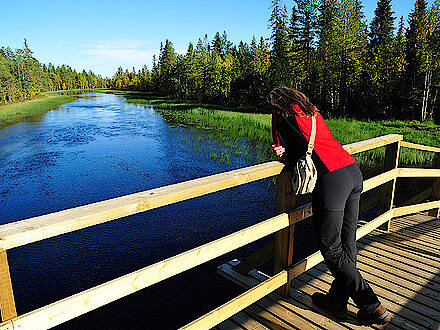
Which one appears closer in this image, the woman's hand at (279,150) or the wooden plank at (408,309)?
the woman's hand at (279,150)

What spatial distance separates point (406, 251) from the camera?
4105 millimetres

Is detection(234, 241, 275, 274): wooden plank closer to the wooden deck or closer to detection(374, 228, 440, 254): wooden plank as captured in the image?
the wooden deck

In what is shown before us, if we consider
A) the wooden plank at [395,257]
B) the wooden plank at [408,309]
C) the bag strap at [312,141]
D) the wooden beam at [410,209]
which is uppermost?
the bag strap at [312,141]

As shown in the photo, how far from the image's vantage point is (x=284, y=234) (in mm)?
2928

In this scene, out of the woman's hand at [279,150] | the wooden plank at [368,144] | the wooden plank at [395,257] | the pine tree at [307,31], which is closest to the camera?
the woman's hand at [279,150]

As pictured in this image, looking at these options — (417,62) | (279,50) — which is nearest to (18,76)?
(279,50)

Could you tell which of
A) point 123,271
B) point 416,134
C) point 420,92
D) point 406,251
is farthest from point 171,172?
point 420,92

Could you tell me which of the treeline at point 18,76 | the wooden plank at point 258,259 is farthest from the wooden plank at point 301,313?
the treeline at point 18,76

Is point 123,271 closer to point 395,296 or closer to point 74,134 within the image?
point 395,296

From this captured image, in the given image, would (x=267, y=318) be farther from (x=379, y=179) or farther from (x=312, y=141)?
(x=379, y=179)

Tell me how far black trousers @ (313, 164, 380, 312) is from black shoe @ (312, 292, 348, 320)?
52 millimetres

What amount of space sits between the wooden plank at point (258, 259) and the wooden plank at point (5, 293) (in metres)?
2.27

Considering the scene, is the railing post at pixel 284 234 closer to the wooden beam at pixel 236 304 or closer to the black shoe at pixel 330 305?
the wooden beam at pixel 236 304

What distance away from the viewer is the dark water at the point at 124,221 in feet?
19.2
